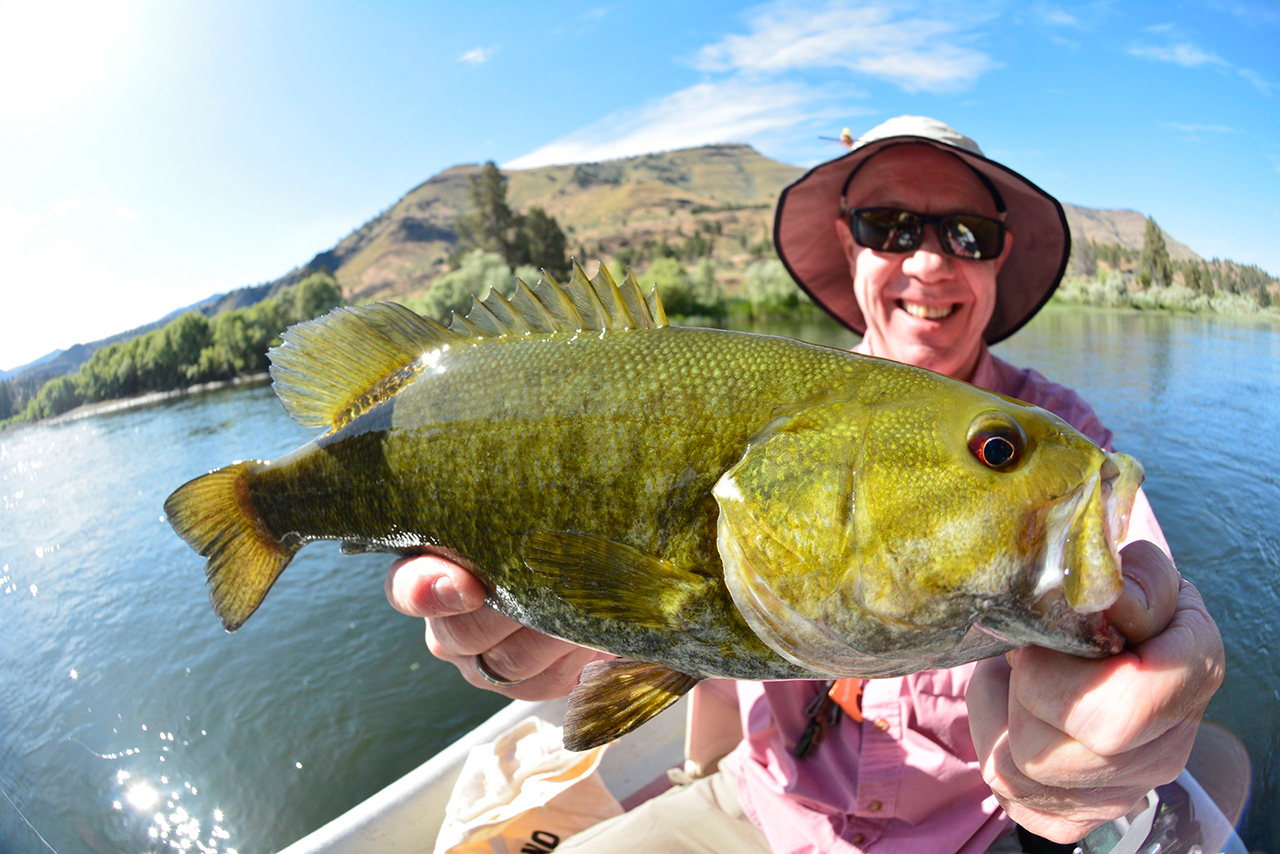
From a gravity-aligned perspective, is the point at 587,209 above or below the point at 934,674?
above

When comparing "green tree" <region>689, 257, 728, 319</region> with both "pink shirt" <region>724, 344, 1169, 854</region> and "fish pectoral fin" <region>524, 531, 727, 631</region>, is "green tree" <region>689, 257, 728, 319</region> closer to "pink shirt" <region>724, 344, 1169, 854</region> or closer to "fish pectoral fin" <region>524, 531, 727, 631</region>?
"pink shirt" <region>724, 344, 1169, 854</region>

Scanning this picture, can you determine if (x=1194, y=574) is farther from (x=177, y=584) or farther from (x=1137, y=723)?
(x=177, y=584)

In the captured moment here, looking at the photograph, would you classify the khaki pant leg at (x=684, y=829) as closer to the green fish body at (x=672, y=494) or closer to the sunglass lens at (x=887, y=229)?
the green fish body at (x=672, y=494)

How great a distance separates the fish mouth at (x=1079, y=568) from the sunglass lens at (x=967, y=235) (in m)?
2.05

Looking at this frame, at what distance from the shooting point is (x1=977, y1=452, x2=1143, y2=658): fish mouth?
2.96 feet

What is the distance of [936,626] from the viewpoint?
100 cm

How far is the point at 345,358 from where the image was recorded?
5.88 ft

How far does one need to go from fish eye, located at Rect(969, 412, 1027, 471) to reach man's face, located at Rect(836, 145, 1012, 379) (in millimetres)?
1809

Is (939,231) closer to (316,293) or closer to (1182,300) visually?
(1182,300)

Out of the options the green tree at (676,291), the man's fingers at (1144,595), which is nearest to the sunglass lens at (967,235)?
the man's fingers at (1144,595)

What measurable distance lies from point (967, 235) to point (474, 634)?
8.42 ft

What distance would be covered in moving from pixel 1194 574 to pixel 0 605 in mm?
14658

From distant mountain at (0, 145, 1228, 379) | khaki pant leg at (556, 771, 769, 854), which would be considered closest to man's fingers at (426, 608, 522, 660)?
khaki pant leg at (556, 771, 769, 854)

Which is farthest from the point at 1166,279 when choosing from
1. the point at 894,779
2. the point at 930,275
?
the point at 894,779
